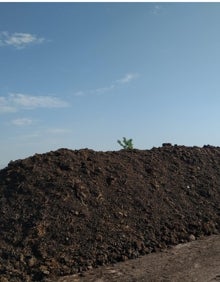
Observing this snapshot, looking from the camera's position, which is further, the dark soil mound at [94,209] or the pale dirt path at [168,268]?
the dark soil mound at [94,209]

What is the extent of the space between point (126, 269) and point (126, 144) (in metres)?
7.96

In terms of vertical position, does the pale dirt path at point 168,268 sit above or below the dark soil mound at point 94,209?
below

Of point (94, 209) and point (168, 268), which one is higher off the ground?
point (94, 209)

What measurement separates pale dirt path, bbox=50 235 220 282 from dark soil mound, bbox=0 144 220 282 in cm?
24

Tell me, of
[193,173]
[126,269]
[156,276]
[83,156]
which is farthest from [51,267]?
[193,173]

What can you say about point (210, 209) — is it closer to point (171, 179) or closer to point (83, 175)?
point (171, 179)

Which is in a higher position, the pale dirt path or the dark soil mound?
the dark soil mound

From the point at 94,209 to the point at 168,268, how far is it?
1.88 meters

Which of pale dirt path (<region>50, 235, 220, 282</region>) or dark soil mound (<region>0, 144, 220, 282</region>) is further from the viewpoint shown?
dark soil mound (<region>0, 144, 220, 282</region>)

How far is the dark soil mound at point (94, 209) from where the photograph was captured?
6551 millimetres

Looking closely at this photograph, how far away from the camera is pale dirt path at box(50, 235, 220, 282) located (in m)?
6.02

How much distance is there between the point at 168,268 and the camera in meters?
6.37

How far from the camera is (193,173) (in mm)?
10344

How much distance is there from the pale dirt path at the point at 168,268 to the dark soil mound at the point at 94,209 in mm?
244
